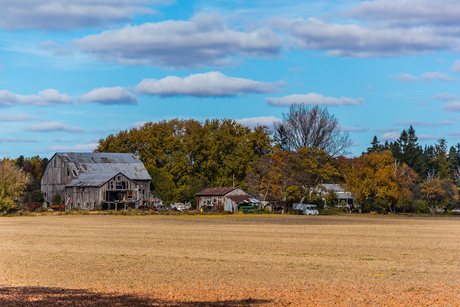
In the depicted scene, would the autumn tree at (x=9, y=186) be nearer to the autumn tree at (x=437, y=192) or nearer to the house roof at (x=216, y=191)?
the house roof at (x=216, y=191)

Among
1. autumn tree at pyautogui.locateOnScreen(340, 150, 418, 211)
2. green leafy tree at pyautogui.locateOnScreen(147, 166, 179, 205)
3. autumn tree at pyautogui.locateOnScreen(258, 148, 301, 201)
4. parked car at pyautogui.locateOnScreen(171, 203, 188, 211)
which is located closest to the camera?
autumn tree at pyautogui.locateOnScreen(258, 148, 301, 201)

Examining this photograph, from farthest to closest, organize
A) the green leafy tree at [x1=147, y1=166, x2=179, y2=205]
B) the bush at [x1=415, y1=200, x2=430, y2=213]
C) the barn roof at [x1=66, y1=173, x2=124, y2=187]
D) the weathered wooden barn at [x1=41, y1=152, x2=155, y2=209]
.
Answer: the bush at [x1=415, y1=200, x2=430, y2=213] < the green leafy tree at [x1=147, y1=166, x2=179, y2=205] < the weathered wooden barn at [x1=41, y1=152, x2=155, y2=209] < the barn roof at [x1=66, y1=173, x2=124, y2=187]

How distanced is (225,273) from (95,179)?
65.2 meters

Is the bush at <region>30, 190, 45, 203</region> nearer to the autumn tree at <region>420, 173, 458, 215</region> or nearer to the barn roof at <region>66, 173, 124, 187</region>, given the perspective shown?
the barn roof at <region>66, 173, 124, 187</region>

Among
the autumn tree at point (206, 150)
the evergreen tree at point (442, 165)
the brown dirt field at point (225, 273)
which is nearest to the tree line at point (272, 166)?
the autumn tree at point (206, 150)

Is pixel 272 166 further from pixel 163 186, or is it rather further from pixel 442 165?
pixel 442 165

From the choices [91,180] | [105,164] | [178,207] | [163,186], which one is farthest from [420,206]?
[91,180]

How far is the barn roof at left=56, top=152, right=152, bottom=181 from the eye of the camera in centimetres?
8500

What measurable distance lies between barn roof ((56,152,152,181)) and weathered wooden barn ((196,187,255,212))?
46.8ft

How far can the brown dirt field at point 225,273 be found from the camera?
14.1 metres

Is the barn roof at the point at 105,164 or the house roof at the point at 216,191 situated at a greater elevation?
the barn roof at the point at 105,164

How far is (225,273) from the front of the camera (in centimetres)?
1828

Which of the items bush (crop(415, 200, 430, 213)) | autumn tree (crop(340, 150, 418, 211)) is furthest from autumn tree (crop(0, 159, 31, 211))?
bush (crop(415, 200, 430, 213))

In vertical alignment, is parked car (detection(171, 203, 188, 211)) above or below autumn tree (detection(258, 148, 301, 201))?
below
